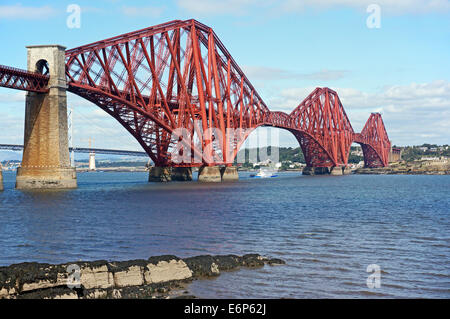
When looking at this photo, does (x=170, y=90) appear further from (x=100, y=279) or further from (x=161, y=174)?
(x=100, y=279)

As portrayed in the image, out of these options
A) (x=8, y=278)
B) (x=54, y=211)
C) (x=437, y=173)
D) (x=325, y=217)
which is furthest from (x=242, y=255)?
(x=437, y=173)

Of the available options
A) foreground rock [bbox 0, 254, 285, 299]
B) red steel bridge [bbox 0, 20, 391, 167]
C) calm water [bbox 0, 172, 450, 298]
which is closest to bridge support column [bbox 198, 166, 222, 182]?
red steel bridge [bbox 0, 20, 391, 167]

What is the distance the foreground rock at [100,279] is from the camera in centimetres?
1516

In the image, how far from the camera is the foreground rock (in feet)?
49.8

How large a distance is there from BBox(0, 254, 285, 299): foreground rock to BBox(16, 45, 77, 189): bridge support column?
47.5 m

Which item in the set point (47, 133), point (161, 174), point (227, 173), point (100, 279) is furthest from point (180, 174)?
point (100, 279)

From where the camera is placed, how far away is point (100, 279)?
52.7 ft

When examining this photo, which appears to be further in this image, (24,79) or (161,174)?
(161,174)

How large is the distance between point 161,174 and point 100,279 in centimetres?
8473

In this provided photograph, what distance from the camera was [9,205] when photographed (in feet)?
155

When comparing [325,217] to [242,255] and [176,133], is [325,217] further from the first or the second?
[176,133]

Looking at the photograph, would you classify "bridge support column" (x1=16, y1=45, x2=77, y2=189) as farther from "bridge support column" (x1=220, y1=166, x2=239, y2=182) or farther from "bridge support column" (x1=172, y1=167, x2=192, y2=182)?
"bridge support column" (x1=220, y1=166, x2=239, y2=182)

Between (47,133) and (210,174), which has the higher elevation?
(47,133)
